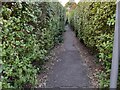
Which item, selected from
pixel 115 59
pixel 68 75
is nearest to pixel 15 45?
pixel 115 59

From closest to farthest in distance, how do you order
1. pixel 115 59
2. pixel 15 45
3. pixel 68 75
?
pixel 115 59
pixel 15 45
pixel 68 75

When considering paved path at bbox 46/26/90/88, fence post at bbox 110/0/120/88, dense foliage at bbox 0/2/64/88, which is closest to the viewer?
dense foliage at bbox 0/2/64/88

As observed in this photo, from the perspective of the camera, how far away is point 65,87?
5508 millimetres

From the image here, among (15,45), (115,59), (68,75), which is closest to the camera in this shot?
(115,59)

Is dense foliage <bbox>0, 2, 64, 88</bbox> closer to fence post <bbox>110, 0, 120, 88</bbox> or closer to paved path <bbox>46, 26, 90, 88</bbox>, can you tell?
paved path <bbox>46, 26, 90, 88</bbox>

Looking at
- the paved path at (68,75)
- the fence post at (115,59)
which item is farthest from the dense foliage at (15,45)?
the fence post at (115,59)

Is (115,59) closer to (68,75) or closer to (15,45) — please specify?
(15,45)

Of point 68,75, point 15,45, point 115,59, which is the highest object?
point 15,45

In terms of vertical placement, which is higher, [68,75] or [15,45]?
[15,45]

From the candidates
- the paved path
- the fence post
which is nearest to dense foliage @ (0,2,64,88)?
the paved path

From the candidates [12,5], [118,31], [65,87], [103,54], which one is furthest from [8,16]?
[65,87]

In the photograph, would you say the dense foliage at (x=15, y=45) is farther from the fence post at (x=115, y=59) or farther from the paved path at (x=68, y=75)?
the fence post at (x=115, y=59)

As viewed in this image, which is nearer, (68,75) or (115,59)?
(115,59)

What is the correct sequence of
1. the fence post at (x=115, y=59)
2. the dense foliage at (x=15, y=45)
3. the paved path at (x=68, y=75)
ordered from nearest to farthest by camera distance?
the dense foliage at (x=15, y=45) → the fence post at (x=115, y=59) → the paved path at (x=68, y=75)
